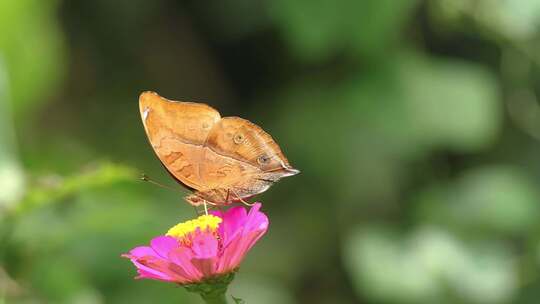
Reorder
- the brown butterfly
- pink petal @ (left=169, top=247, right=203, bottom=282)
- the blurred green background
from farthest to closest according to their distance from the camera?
the blurred green background < the brown butterfly < pink petal @ (left=169, top=247, right=203, bottom=282)

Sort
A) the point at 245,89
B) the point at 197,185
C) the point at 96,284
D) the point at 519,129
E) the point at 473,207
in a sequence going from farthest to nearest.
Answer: the point at 245,89 < the point at 519,129 < the point at 473,207 < the point at 96,284 < the point at 197,185

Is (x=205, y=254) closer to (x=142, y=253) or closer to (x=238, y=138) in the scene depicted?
(x=142, y=253)

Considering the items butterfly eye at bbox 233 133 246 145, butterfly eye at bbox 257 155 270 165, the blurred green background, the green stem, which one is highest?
the blurred green background

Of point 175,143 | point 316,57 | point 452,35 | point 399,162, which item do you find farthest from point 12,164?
point 452,35

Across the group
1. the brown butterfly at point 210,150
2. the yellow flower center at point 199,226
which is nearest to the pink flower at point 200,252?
the yellow flower center at point 199,226

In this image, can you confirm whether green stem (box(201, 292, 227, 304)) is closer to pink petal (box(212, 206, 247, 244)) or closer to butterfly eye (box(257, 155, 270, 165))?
pink petal (box(212, 206, 247, 244))

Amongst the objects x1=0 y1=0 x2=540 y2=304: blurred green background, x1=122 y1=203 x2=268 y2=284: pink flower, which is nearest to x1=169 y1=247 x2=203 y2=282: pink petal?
x1=122 y1=203 x2=268 y2=284: pink flower

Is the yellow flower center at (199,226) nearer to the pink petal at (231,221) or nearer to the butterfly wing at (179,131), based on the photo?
the pink petal at (231,221)

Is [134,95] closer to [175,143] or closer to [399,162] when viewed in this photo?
[399,162]
